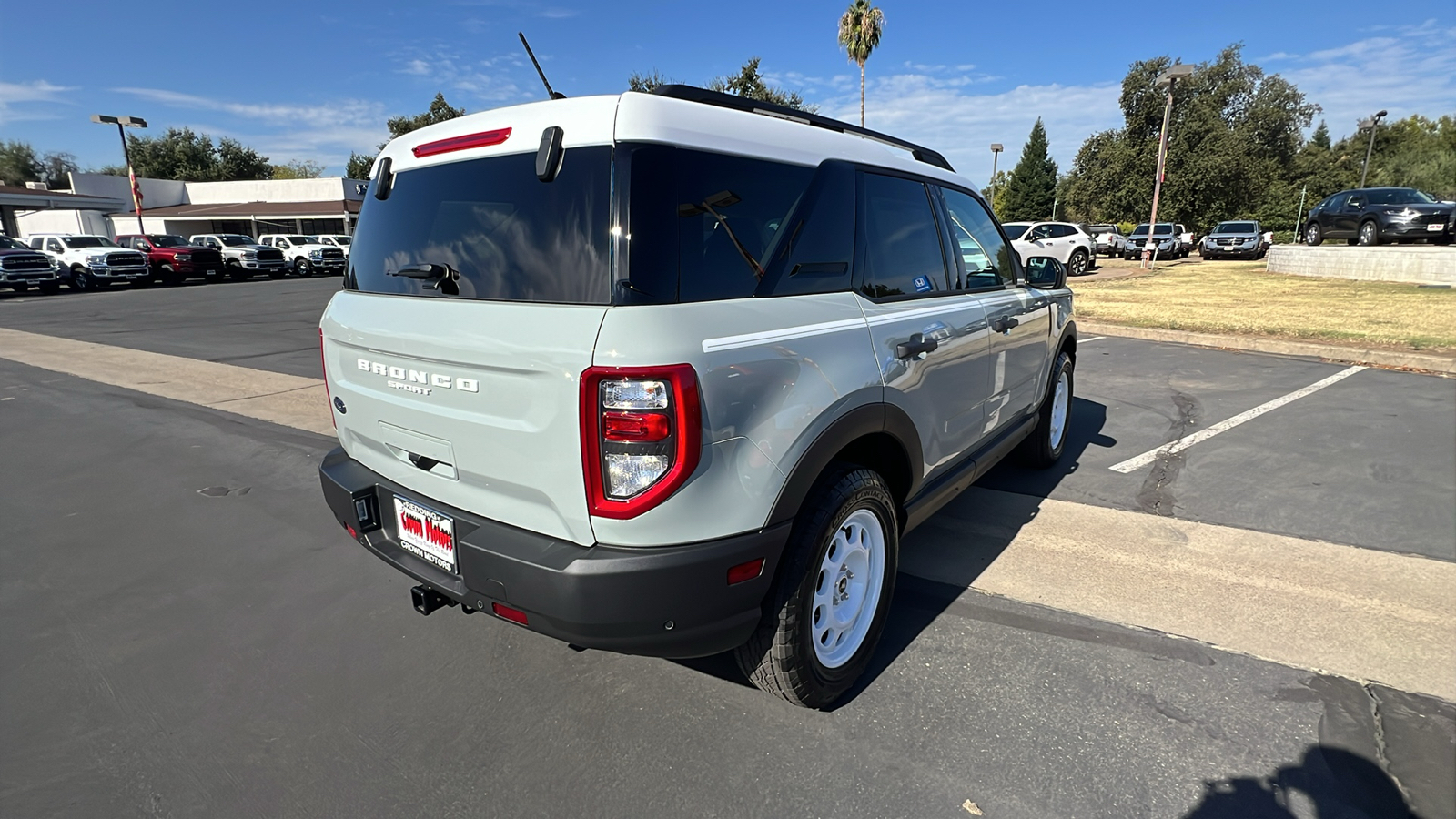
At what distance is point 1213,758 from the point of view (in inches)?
89.9

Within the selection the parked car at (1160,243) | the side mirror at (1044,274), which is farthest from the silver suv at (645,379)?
the parked car at (1160,243)

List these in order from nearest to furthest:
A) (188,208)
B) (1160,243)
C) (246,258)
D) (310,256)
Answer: (246,258), (1160,243), (310,256), (188,208)

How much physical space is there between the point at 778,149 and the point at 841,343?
0.69 metres

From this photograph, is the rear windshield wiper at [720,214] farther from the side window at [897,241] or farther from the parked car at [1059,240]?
the parked car at [1059,240]

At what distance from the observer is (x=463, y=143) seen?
2.38 metres

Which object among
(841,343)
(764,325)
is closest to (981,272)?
(841,343)

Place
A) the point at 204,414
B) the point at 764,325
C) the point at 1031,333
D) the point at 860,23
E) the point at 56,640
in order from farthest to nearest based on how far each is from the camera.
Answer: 1. the point at 860,23
2. the point at 204,414
3. the point at 1031,333
4. the point at 56,640
5. the point at 764,325

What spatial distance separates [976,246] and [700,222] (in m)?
2.20

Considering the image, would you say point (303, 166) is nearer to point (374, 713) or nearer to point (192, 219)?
point (192, 219)

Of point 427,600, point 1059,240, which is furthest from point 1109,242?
point 427,600

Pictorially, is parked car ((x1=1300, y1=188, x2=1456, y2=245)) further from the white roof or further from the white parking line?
the white roof

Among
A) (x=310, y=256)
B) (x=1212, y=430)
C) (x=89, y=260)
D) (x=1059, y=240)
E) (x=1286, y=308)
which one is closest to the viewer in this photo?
(x=1212, y=430)

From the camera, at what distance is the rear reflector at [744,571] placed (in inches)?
81.5

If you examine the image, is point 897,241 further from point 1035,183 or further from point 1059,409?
point 1035,183
